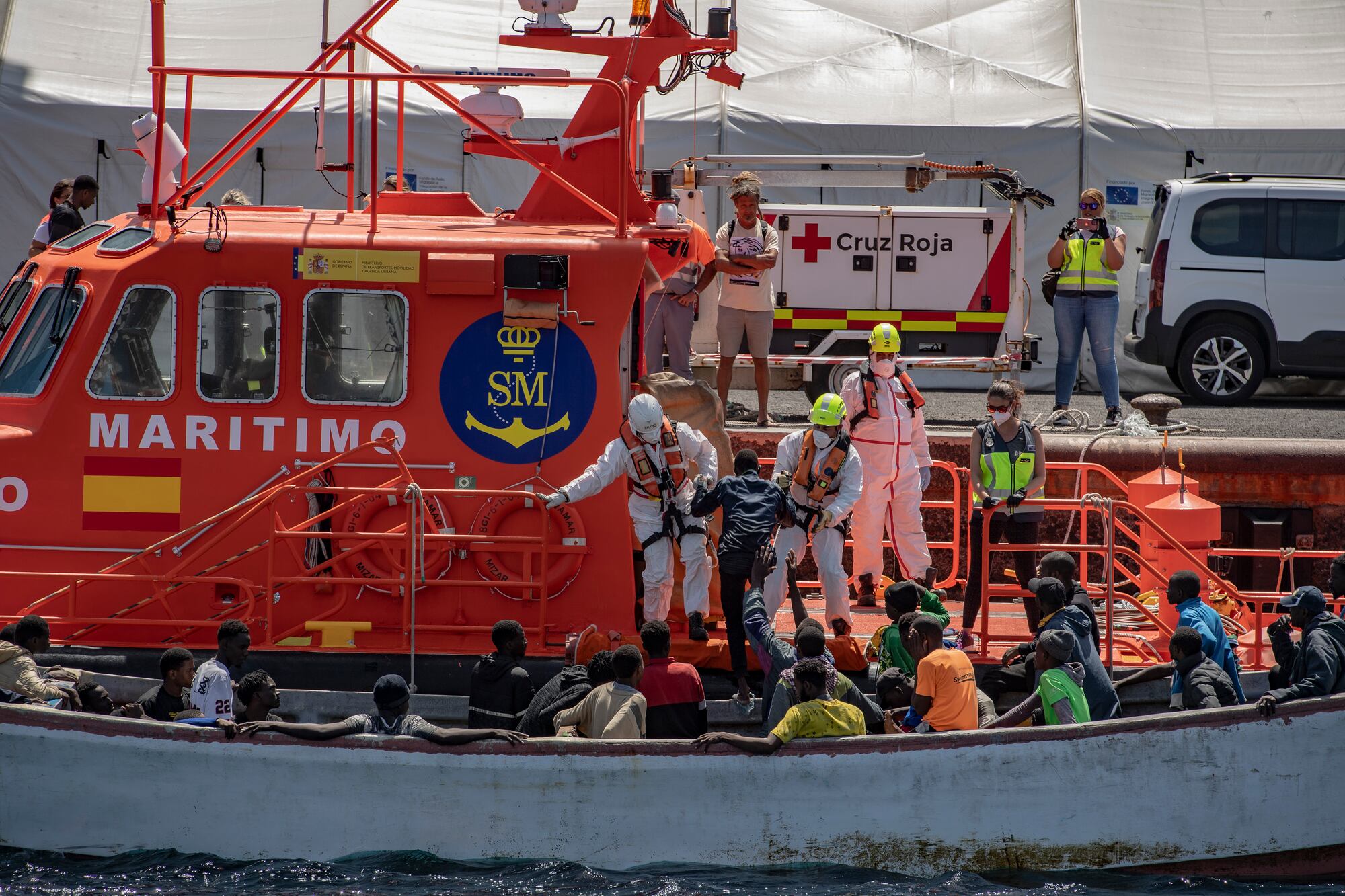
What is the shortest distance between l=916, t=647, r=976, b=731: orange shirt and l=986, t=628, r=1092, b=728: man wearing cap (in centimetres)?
37

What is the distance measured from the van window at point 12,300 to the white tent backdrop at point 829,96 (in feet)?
27.4

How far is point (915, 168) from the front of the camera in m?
13.8

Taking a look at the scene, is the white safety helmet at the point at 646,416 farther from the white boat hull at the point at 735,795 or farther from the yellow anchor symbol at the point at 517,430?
the white boat hull at the point at 735,795

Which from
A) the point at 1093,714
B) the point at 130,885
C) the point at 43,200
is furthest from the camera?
the point at 43,200

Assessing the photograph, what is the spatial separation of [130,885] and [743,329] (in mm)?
6958

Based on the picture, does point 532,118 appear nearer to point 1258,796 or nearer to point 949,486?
Answer: point 949,486

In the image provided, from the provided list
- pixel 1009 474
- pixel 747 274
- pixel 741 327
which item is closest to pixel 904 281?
pixel 741 327

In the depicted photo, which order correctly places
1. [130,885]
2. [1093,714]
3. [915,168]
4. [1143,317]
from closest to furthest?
[130,885]
[1093,714]
[915,168]
[1143,317]

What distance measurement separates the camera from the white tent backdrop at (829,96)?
1664 cm

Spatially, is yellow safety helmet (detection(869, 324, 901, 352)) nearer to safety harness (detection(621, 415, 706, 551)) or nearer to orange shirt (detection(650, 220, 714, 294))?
orange shirt (detection(650, 220, 714, 294))

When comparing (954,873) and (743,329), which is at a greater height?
(743,329)

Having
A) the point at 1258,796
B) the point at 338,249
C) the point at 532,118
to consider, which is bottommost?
the point at 1258,796

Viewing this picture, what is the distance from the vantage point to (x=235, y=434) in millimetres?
7961

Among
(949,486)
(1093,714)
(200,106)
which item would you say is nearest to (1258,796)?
(1093,714)
